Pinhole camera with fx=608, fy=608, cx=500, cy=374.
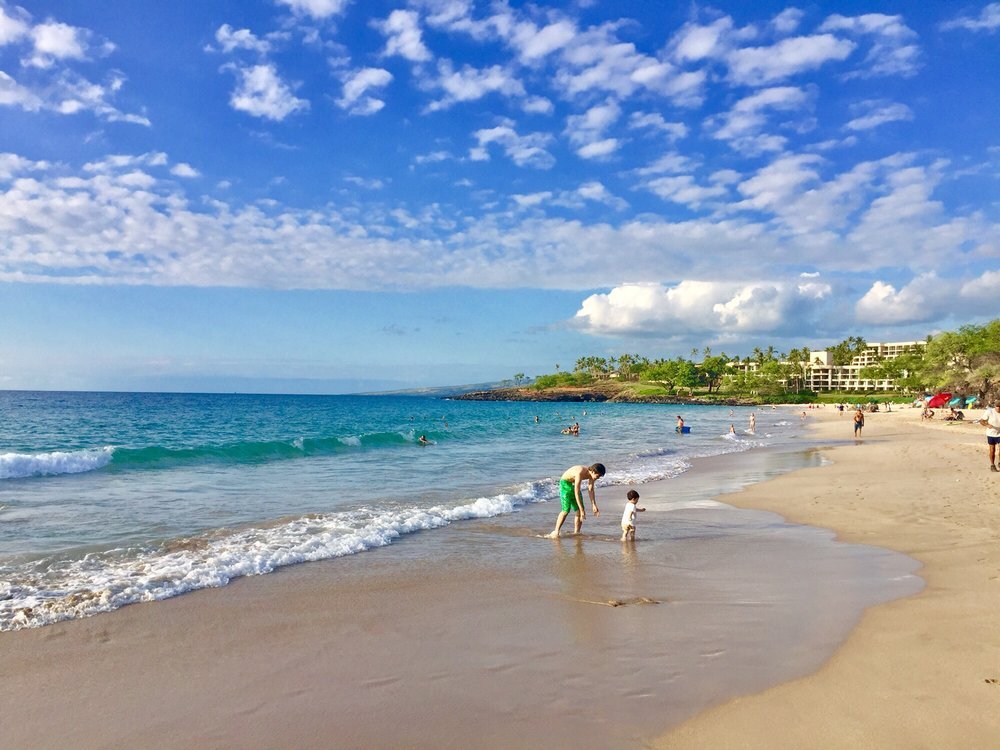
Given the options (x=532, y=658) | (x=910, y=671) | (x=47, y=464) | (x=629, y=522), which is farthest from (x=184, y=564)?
(x=47, y=464)

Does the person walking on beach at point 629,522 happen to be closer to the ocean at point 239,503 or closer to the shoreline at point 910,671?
the ocean at point 239,503

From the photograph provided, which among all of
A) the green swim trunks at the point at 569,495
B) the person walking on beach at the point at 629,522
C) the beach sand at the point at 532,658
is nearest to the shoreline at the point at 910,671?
the beach sand at the point at 532,658

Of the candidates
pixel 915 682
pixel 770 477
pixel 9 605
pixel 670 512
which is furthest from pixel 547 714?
pixel 770 477

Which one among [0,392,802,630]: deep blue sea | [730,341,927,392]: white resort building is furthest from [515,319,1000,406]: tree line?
[0,392,802,630]: deep blue sea

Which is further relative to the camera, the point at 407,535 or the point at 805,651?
the point at 407,535

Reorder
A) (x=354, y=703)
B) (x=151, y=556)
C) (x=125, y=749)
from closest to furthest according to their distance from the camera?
(x=125, y=749) < (x=354, y=703) < (x=151, y=556)

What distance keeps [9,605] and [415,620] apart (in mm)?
5185

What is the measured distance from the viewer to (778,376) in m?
147

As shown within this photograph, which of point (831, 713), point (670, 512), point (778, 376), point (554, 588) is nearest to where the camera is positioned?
point (831, 713)

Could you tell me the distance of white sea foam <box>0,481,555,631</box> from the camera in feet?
25.6

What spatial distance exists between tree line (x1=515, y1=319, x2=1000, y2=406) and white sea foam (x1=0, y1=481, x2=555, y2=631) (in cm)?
6523

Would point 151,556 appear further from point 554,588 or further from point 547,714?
point 547,714

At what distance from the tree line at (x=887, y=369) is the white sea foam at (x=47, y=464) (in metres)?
70.2

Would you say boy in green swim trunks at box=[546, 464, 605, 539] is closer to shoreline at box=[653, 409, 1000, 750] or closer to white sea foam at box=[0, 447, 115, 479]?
shoreline at box=[653, 409, 1000, 750]
